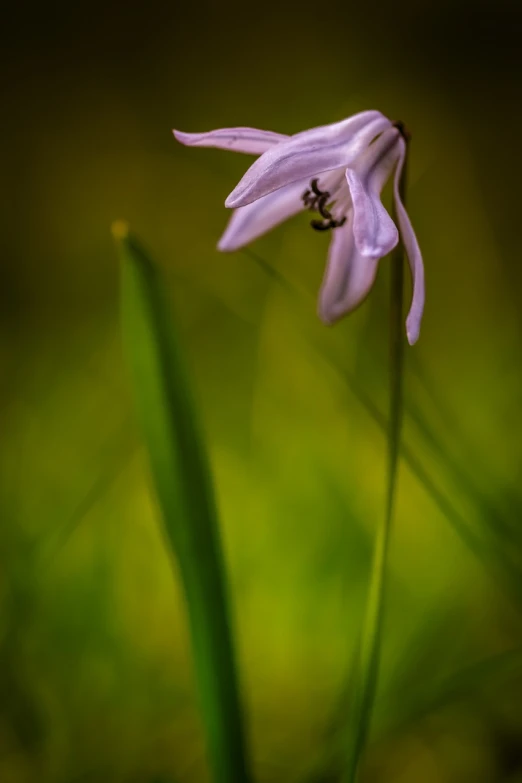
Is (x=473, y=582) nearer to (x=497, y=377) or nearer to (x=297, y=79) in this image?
(x=497, y=377)

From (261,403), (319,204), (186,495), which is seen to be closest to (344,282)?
(319,204)

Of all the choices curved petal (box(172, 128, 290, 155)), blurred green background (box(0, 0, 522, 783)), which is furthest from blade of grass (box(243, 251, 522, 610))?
curved petal (box(172, 128, 290, 155))

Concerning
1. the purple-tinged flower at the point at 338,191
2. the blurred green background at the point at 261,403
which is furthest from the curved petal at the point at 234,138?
the blurred green background at the point at 261,403

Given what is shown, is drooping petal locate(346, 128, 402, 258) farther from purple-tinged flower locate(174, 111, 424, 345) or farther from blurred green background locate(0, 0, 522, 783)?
blurred green background locate(0, 0, 522, 783)

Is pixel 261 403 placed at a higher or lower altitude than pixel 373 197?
lower

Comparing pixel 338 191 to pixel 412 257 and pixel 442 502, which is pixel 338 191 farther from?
pixel 442 502

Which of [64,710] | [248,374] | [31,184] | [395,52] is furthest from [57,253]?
[64,710]

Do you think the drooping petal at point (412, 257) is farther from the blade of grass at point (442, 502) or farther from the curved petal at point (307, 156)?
the blade of grass at point (442, 502)
